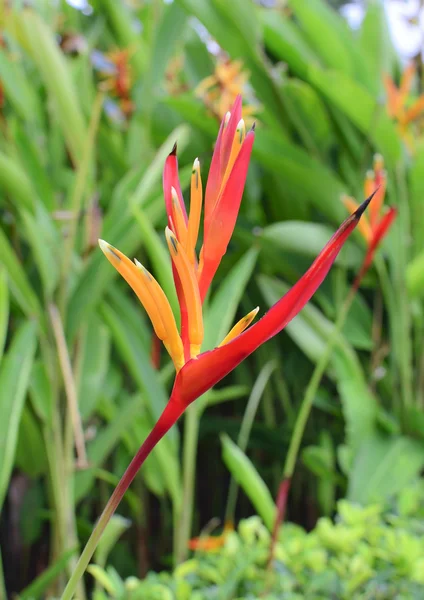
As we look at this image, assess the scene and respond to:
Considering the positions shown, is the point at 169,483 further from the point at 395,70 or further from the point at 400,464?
the point at 395,70

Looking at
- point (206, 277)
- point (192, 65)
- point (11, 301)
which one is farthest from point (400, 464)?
point (192, 65)

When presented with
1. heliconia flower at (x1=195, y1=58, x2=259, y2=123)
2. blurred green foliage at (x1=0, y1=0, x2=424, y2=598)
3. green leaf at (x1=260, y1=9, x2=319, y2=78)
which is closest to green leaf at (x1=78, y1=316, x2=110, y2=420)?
blurred green foliage at (x1=0, y1=0, x2=424, y2=598)

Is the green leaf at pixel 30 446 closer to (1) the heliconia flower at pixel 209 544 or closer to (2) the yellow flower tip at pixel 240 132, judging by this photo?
(1) the heliconia flower at pixel 209 544

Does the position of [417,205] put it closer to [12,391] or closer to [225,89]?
[225,89]

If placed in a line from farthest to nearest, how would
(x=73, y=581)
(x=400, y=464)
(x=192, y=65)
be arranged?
(x=192, y=65) → (x=400, y=464) → (x=73, y=581)

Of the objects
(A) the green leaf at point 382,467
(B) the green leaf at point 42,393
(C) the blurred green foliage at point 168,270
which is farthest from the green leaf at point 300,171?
(B) the green leaf at point 42,393

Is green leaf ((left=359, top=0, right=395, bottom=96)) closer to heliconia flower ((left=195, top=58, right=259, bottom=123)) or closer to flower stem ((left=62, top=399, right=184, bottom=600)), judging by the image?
heliconia flower ((left=195, top=58, right=259, bottom=123))

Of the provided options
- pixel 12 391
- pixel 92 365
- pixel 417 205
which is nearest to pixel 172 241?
pixel 12 391
